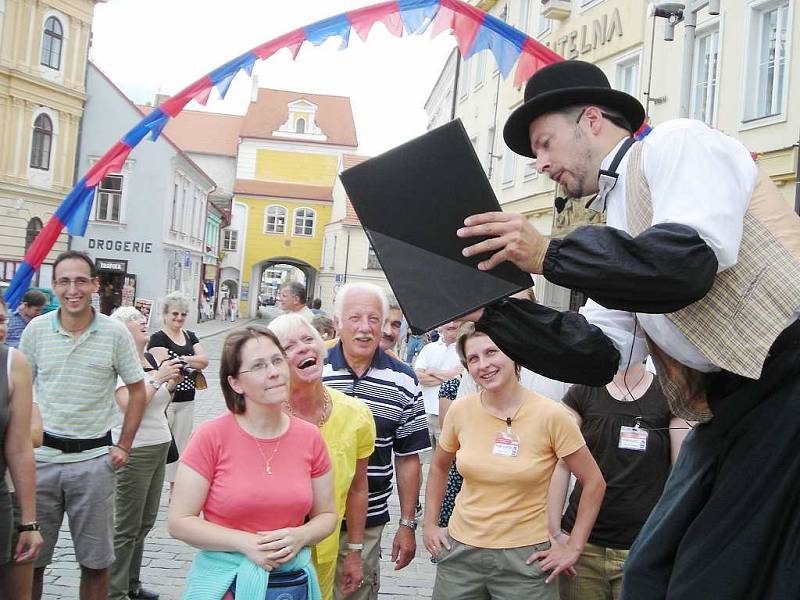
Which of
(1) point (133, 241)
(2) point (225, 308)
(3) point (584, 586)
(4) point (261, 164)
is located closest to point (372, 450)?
(3) point (584, 586)

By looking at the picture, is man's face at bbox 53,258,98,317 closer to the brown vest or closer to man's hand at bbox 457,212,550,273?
man's hand at bbox 457,212,550,273

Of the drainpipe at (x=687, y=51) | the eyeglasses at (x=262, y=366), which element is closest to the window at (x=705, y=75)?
the drainpipe at (x=687, y=51)

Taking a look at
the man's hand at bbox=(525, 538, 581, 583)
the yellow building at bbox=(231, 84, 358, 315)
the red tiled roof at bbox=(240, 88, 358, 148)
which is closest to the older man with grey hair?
the man's hand at bbox=(525, 538, 581, 583)

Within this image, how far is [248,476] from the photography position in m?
3.33

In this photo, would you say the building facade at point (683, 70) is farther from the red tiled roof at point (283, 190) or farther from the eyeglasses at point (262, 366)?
the red tiled roof at point (283, 190)

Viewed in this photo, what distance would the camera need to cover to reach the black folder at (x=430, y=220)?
6.35ft

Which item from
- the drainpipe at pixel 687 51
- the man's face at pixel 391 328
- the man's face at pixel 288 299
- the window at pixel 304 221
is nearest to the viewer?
the man's face at pixel 391 328

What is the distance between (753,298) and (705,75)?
1251cm

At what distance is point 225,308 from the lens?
5331cm

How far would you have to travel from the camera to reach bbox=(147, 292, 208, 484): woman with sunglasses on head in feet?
22.7

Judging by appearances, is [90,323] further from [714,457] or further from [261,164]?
[261,164]

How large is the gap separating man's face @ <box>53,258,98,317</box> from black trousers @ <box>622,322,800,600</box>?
4031 millimetres

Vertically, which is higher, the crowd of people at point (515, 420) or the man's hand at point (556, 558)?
the crowd of people at point (515, 420)

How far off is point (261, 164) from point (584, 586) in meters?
62.2
